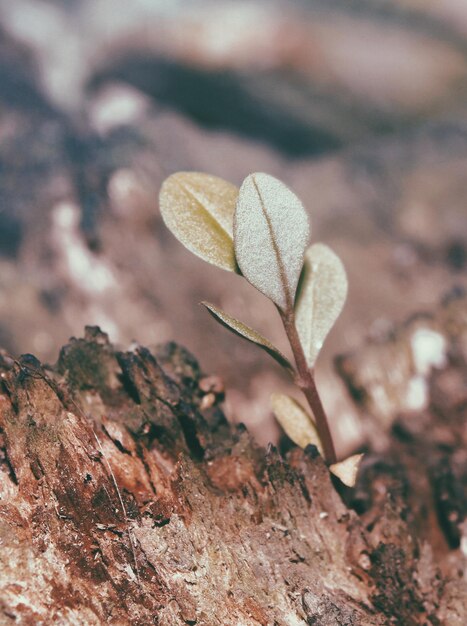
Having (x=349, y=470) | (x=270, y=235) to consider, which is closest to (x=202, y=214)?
(x=270, y=235)

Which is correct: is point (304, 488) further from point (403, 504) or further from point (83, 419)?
point (83, 419)

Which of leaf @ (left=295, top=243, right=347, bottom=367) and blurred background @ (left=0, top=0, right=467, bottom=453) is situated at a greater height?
blurred background @ (left=0, top=0, right=467, bottom=453)

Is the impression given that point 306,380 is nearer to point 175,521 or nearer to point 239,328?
point 239,328

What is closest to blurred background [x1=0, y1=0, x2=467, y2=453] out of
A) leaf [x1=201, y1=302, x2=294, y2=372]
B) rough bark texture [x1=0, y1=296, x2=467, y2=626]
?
rough bark texture [x1=0, y1=296, x2=467, y2=626]

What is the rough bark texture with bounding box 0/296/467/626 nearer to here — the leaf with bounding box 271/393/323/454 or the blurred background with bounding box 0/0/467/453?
the leaf with bounding box 271/393/323/454

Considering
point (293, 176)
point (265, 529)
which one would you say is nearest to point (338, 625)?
point (265, 529)

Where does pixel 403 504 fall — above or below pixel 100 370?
below

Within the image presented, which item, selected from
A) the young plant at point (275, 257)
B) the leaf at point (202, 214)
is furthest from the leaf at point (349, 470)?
the leaf at point (202, 214)
